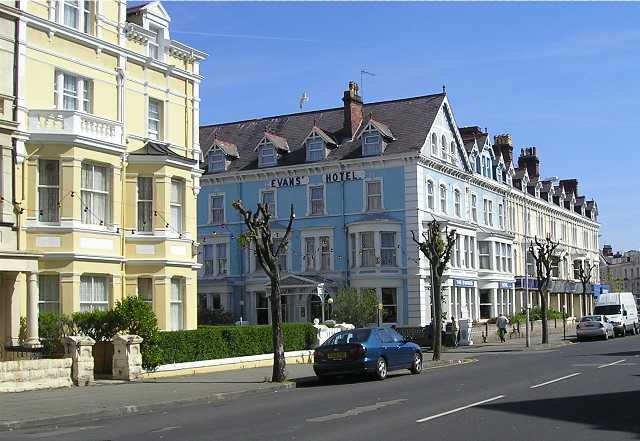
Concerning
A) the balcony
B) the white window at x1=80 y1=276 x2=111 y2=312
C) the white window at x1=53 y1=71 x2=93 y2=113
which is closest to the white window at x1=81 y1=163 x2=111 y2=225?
the balcony

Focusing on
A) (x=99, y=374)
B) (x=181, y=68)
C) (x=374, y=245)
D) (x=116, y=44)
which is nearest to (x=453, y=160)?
(x=374, y=245)

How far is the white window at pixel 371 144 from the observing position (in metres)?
50.7

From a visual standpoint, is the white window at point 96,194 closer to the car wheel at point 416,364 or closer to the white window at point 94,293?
the white window at point 94,293

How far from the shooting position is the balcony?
25688mm

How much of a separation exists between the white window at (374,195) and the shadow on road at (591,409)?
3246 cm

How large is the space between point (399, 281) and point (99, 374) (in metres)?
27.2

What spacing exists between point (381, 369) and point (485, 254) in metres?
35.6

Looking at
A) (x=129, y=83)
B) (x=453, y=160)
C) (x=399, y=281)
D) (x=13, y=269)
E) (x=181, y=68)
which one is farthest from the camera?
Answer: (x=453, y=160)

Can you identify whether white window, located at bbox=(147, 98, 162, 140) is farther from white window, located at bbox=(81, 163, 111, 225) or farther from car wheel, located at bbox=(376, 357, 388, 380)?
car wheel, located at bbox=(376, 357, 388, 380)

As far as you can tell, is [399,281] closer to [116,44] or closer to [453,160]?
[453,160]

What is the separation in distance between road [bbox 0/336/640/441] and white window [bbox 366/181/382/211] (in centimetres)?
2727

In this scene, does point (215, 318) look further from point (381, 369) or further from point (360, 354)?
point (360, 354)

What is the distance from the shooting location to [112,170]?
2811cm

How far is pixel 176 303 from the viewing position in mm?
30984
